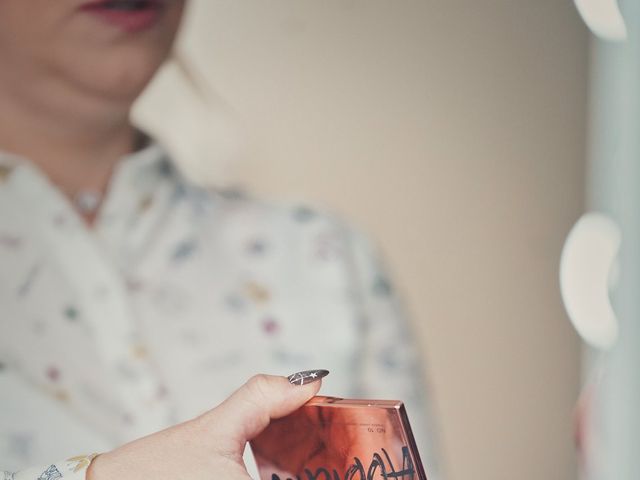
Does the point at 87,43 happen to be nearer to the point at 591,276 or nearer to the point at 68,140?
the point at 68,140

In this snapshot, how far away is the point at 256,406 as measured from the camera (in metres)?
0.89

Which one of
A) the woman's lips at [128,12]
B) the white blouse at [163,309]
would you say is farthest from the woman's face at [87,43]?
the white blouse at [163,309]

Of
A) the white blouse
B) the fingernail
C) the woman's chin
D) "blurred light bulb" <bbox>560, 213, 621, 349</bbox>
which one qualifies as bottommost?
the white blouse

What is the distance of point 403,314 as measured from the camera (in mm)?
1355

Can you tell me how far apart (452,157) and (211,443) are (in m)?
0.64

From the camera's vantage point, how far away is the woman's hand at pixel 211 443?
0.86 meters

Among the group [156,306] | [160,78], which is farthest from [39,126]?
[156,306]

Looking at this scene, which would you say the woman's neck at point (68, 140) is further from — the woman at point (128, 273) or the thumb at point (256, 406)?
the thumb at point (256, 406)

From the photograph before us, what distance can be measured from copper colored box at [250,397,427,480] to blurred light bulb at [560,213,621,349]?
54cm

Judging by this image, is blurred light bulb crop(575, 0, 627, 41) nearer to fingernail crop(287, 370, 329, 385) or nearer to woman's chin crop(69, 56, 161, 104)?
woman's chin crop(69, 56, 161, 104)

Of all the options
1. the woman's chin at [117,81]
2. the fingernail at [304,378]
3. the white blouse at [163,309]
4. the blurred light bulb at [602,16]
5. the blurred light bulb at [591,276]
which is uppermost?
the blurred light bulb at [602,16]

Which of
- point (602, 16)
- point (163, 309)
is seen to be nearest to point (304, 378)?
point (163, 309)

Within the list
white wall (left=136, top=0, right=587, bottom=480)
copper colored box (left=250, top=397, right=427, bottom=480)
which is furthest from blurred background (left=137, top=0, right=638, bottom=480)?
copper colored box (left=250, top=397, right=427, bottom=480)

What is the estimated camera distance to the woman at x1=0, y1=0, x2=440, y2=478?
1.20m
